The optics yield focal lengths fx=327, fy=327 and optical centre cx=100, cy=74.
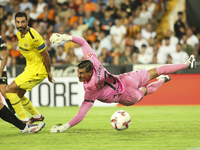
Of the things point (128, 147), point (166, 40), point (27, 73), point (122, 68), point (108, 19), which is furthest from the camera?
point (108, 19)

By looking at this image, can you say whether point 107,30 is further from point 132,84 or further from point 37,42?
point 132,84

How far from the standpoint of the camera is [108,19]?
42.6 ft

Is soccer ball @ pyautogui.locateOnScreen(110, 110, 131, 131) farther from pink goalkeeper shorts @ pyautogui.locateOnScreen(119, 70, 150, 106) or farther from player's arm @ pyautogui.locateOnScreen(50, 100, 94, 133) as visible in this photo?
player's arm @ pyautogui.locateOnScreen(50, 100, 94, 133)

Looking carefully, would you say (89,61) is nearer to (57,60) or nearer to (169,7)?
(57,60)

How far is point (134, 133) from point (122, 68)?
5.49 m

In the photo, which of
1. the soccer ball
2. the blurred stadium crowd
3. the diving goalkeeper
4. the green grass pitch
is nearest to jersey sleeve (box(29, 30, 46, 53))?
the diving goalkeeper

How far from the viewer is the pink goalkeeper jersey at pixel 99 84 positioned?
221 inches

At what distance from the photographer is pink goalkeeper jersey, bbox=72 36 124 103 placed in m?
5.62

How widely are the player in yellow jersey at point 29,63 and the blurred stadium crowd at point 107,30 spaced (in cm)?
486

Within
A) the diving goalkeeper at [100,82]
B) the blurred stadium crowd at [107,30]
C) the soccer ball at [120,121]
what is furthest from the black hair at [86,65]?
the blurred stadium crowd at [107,30]

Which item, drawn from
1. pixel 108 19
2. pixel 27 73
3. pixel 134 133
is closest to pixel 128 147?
pixel 134 133

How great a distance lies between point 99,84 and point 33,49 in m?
1.65

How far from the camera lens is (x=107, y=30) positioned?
1276 centimetres

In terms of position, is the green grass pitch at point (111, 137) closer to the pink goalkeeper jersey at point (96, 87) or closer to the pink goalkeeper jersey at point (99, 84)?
the pink goalkeeper jersey at point (96, 87)
